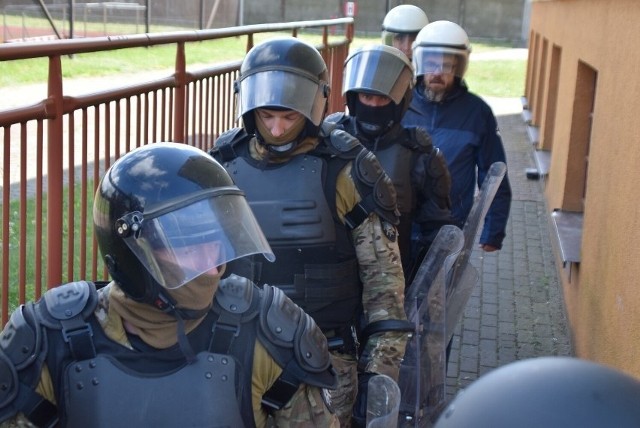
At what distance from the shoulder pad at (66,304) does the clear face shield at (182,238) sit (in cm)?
15

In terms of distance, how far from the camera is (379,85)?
445 centimetres

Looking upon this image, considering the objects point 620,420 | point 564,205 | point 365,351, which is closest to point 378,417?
point 365,351

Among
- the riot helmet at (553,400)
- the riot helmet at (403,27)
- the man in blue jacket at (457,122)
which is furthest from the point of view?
the riot helmet at (403,27)

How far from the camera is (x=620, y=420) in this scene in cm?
135

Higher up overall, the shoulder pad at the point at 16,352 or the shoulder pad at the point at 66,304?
the shoulder pad at the point at 66,304

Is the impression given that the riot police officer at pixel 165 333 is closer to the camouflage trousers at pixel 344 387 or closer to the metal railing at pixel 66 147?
the camouflage trousers at pixel 344 387

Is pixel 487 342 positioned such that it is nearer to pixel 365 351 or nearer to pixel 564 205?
pixel 564 205

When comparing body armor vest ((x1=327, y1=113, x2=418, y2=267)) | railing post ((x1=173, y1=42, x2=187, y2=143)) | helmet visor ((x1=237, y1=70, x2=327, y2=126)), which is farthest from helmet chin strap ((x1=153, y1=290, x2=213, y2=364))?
railing post ((x1=173, y1=42, x2=187, y2=143))

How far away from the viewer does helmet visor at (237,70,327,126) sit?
3.62m

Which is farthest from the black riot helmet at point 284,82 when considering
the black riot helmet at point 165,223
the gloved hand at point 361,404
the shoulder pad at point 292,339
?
the shoulder pad at point 292,339

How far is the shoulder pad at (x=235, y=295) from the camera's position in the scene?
8.02ft

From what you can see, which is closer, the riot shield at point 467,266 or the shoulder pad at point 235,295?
the shoulder pad at point 235,295

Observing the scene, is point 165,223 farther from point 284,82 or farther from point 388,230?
point 284,82

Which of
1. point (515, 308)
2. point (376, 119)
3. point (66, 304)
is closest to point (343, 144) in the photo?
point (376, 119)
